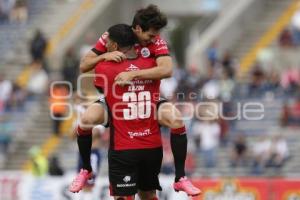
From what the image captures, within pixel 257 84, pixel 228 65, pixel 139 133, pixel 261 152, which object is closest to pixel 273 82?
pixel 257 84

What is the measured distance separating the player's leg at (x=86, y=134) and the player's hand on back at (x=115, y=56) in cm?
60

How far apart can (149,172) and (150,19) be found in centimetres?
171

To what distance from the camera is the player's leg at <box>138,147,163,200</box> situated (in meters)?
11.2

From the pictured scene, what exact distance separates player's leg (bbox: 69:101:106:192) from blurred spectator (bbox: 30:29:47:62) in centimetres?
1499

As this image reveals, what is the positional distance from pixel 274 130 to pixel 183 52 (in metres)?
17.7

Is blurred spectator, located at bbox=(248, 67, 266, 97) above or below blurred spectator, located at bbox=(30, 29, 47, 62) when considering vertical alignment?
below

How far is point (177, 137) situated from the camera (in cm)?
1122

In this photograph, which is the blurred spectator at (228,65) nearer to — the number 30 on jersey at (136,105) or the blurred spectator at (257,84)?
the blurred spectator at (257,84)

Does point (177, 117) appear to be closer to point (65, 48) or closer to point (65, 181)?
point (65, 181)

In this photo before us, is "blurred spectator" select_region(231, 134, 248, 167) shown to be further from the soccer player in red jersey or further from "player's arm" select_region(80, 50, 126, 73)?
"player's arm" select_region(80, 50, 126, 73)

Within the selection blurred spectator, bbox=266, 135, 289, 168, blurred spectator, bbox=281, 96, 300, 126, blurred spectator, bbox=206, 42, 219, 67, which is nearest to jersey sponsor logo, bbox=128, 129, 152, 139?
blurred spectator, bbox=266, 135, 289, 168

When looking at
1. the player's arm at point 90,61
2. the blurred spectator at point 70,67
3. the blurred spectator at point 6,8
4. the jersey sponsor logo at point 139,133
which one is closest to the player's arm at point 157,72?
the player's arm at point 90,61

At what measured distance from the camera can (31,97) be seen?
84.9 feet

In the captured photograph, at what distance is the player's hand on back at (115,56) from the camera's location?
10898 mm
